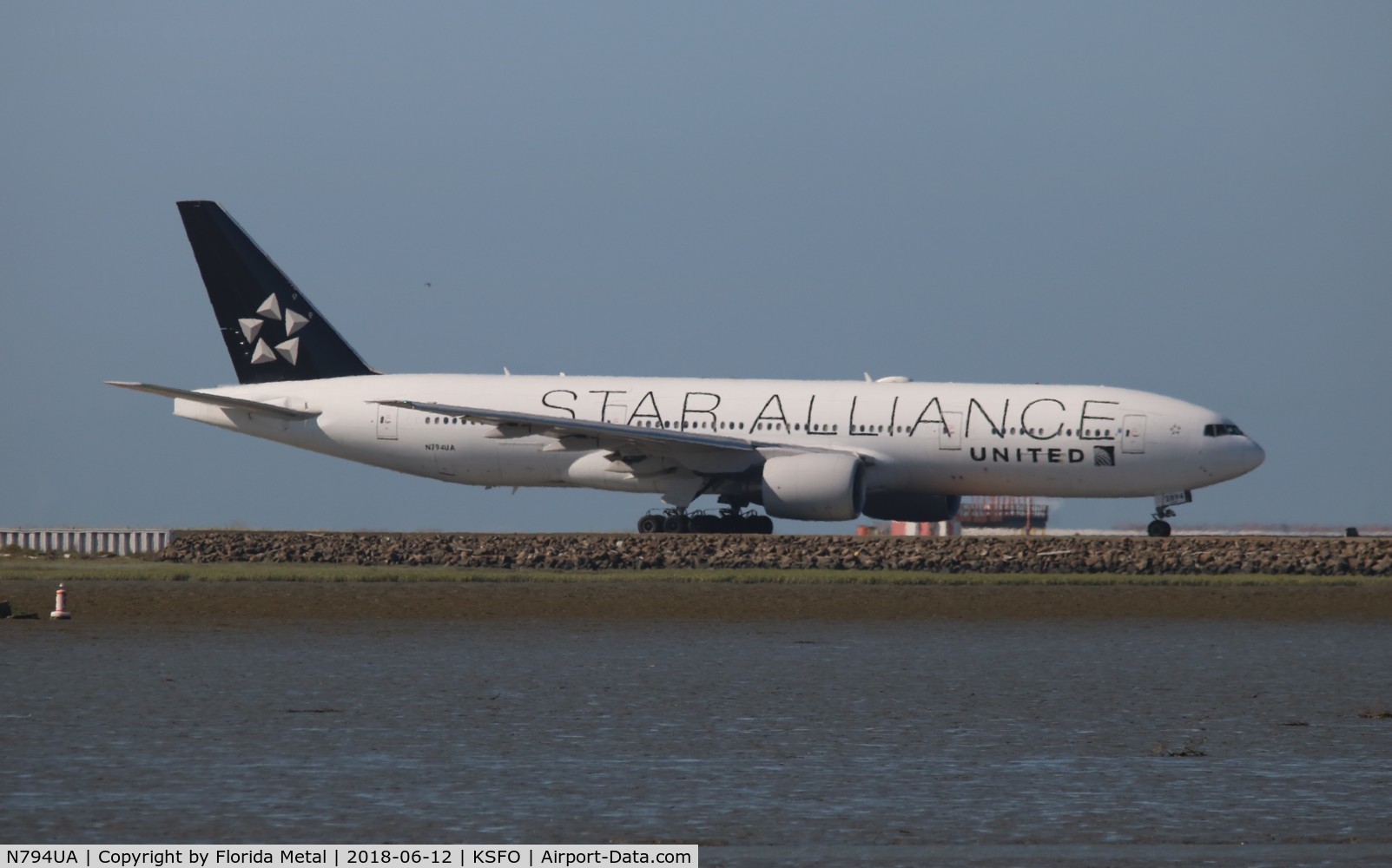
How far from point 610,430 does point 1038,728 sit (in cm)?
2286

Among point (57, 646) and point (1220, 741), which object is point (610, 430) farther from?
point (1220, 741)

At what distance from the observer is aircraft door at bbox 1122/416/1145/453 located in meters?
38.2

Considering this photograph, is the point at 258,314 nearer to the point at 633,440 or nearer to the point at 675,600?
the point at 633,440

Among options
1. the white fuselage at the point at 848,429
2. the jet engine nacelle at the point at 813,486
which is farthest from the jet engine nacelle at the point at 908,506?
the jet engine nacelle at the point at 813,486

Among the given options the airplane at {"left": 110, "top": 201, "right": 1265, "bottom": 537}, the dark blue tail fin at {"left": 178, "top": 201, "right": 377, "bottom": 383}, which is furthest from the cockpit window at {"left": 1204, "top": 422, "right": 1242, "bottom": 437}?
the dark blue tail fin at {"left": 178, "top": 201, "right": 377, "bottom": 383}

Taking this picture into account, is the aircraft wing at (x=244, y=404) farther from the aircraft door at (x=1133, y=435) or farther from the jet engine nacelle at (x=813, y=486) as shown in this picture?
the aircraft door at (x=1133, y=435)

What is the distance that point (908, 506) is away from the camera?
4081cm

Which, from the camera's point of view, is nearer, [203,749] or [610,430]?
[203,749]

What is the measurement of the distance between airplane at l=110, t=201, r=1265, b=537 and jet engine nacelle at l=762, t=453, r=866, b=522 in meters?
0.04

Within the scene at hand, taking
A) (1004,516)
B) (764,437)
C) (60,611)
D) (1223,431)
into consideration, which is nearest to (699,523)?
(764,437)

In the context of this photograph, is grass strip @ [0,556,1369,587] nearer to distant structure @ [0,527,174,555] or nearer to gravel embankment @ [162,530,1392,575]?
gravel embankment @ [162,530,1392,575]

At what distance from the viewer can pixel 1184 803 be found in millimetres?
11750

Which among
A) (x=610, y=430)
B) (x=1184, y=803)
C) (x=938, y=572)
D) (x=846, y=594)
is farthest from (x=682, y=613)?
(x=1184, y=803)

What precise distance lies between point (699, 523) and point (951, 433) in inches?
226
